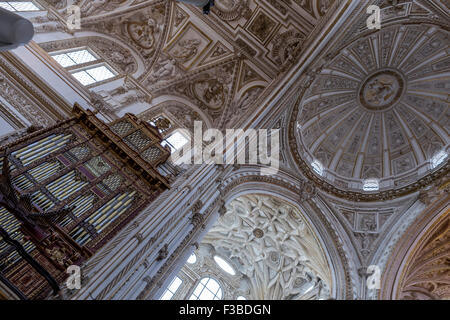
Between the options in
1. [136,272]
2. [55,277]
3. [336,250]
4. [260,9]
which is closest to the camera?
[55,277]

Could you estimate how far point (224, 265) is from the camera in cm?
2161

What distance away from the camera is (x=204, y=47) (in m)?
19.5

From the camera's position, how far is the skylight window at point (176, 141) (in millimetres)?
16844

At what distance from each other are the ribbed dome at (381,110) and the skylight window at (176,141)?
A: 569 cm

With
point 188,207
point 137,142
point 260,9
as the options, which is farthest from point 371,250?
point 260,9

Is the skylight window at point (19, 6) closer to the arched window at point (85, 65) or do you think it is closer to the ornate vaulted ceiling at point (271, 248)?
the arched window at point (85, 65)

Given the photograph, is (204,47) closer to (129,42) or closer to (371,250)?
(129,42)

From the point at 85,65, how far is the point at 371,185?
49.6 ft

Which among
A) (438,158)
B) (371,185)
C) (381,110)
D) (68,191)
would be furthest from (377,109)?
(68,191)

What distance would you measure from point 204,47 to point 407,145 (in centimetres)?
1197

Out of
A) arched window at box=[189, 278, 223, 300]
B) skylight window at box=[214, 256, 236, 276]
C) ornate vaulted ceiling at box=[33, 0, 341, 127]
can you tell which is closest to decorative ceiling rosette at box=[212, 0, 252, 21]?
ornate vaulted ceiling at box=[33, 0, 341, 127]

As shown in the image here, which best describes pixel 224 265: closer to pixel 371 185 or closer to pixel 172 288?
pixel 172 288

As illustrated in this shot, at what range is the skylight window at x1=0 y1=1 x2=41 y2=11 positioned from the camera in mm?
13312

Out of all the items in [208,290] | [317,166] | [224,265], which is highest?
[317,166]
